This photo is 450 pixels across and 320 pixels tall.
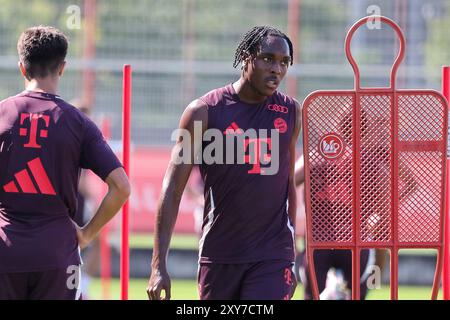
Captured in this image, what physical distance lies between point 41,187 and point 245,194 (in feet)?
4.05

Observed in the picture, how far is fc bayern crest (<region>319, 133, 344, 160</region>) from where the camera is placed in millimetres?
5781

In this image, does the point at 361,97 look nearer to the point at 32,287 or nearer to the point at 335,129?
the point at 335,129

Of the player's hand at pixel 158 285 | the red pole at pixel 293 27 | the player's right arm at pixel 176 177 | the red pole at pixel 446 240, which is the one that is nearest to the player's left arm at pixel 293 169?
the player's right arm at pixel 176 177

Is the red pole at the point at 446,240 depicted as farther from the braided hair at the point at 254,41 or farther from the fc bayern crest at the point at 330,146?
the braided hair at the point at 254,41

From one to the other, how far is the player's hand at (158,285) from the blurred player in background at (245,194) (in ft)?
0.12

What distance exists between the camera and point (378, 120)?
5770mm

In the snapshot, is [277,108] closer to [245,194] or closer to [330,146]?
[330,146]

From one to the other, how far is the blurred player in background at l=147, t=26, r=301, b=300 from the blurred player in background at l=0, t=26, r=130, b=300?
68 centimetres

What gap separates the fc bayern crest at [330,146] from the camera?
19.0ft

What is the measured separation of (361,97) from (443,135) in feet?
1.73

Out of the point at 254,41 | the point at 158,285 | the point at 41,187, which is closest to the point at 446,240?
the point at 254,41
